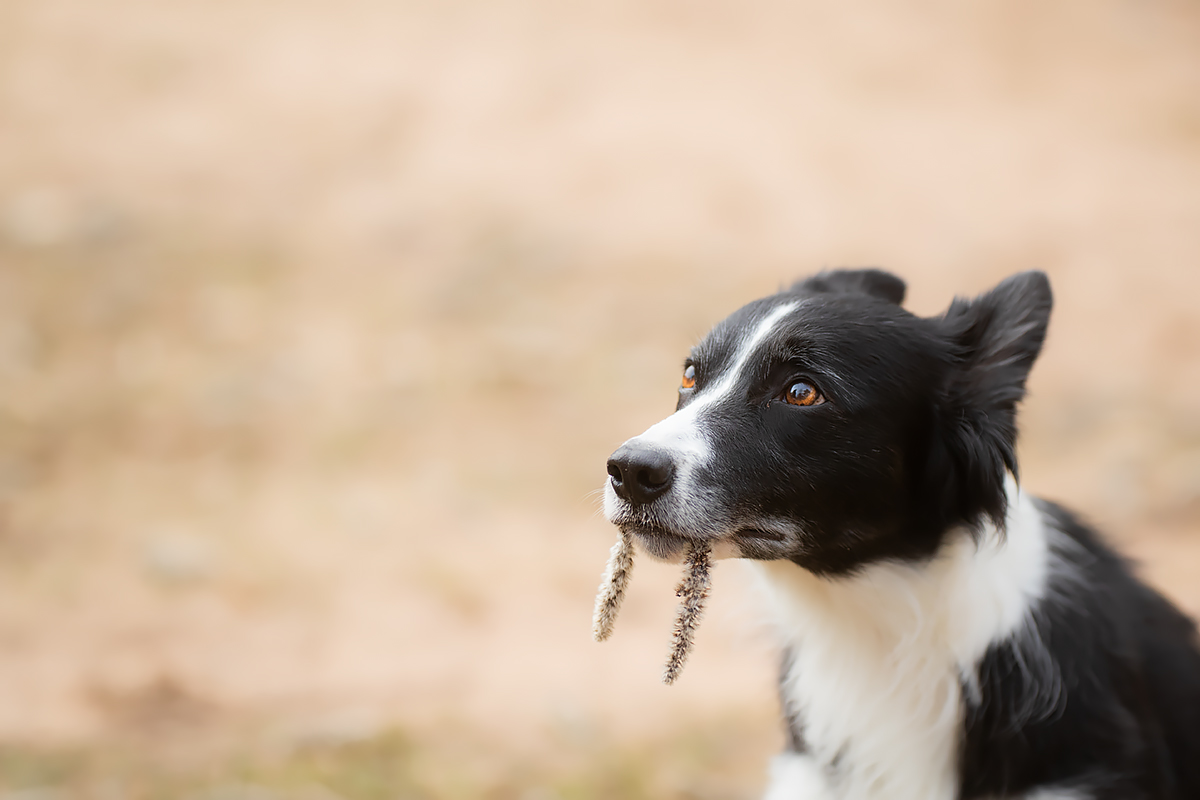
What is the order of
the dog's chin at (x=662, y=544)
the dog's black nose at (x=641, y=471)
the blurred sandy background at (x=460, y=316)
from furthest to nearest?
the blurred sandy background at (x=460, y=316)
the dog's chin at (x=662, y=544)
the dog's black nose at (x=641, y=471)

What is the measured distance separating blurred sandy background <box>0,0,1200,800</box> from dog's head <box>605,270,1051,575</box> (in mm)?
882

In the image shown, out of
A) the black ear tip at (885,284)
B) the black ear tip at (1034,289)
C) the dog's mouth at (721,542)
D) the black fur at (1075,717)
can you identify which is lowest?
the black fur at (1075,717)

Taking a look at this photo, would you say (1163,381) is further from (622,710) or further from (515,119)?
(515,119)

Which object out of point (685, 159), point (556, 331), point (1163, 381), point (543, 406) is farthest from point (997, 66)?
point (543, 406)

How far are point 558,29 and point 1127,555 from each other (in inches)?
442

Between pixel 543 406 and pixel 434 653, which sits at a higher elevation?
pixel 543 406

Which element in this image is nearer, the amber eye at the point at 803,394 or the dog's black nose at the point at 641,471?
the dog's black nose at the point at 641,471

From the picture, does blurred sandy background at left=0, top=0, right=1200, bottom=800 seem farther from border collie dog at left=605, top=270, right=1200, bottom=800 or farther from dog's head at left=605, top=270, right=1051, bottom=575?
dog's head at left=605, top=270, right=1051, bottom=575

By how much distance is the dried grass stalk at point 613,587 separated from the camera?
2.71 m

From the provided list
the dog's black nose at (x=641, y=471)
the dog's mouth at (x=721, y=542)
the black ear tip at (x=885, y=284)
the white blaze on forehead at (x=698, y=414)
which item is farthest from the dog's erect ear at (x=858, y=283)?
the dog's black nose at (x=641, y=471)

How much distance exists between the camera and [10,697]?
5844 millimetres

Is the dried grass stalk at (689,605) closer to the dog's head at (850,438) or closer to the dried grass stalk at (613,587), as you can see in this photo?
the dog's head at (850,438)

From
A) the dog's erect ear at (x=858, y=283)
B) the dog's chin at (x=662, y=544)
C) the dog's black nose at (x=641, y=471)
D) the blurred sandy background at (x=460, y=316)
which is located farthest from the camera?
the blurred sandy background at (x=460, y=316)

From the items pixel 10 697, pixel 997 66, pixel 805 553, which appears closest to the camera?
pixel 805 553
